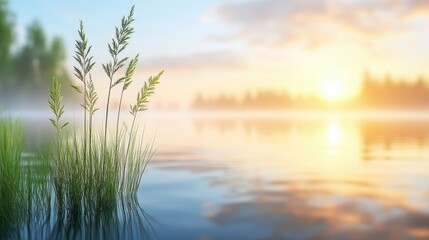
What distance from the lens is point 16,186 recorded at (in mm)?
8031

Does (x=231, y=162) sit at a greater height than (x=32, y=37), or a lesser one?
lesser

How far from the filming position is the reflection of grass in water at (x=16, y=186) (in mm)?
7934

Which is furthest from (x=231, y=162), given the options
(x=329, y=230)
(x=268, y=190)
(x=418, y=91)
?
(x=418, y=91)

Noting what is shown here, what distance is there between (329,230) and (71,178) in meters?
4.51

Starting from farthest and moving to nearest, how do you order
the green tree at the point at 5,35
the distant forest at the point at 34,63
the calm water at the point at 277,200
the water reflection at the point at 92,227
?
the distant forest at the point at 34,63 → the green tree at the point at 5,35 → the calm water at the point at 277,200 → the water reflection at the point at 92,227

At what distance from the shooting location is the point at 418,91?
470ft

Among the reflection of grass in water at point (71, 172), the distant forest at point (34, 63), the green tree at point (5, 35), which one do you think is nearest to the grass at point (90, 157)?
the reflection of grass in water at point (71, 172)

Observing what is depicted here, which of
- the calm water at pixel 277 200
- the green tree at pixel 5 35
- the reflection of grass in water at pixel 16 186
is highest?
the green tree at pixel 5 35

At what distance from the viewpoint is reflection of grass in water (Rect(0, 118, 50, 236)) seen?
793cm

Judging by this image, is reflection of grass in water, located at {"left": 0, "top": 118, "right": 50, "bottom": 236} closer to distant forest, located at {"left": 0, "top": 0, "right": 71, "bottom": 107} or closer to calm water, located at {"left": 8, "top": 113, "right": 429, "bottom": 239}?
calm water, located at {"left": 8, "top": 113, "right": 429, "bottom": 239}

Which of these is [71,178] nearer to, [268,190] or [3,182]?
[3,182]

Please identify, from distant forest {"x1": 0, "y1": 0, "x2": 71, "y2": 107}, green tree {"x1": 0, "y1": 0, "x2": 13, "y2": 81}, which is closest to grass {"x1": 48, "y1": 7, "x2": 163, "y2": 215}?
green tree {"x1": 0, "y1": 0, "x2": 13, "y2": 81}

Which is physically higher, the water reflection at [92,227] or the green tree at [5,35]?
the green tree at [5,35]

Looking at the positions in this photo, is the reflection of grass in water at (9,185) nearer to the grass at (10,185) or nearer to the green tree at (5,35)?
the grass at (10,185)
